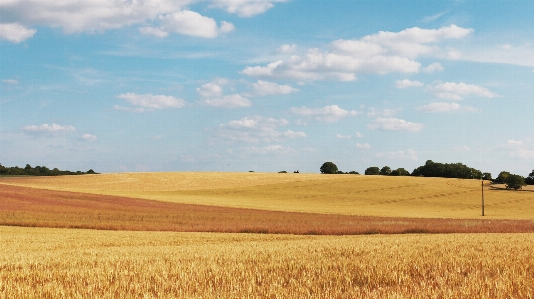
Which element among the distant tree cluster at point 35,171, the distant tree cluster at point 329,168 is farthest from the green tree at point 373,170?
the distant tree cluster at point 35,171

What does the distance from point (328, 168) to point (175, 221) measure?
379 ft

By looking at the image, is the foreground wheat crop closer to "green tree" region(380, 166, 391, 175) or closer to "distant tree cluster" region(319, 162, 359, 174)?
"distant tree cluster" region(319, 162, 359, 174)

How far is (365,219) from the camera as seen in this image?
4584cm

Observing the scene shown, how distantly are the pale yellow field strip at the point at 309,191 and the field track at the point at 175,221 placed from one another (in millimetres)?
15795

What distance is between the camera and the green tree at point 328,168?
149m

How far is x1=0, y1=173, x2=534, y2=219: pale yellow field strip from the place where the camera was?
6494cm

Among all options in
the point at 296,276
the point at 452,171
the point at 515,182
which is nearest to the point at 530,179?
the point at 515,182

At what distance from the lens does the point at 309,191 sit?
79438 millimetres

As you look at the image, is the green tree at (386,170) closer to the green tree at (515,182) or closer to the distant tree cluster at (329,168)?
the distant tree cluster at (329,168)

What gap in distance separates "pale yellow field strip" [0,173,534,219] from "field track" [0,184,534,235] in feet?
51.8

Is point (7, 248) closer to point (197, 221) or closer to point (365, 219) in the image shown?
point (197, 221)

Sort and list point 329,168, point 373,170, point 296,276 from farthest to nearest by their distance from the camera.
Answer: point 373,170
point 329,168
point 296,276

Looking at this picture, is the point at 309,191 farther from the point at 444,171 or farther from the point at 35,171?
the point at 35,171

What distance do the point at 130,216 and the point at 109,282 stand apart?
3318cm
